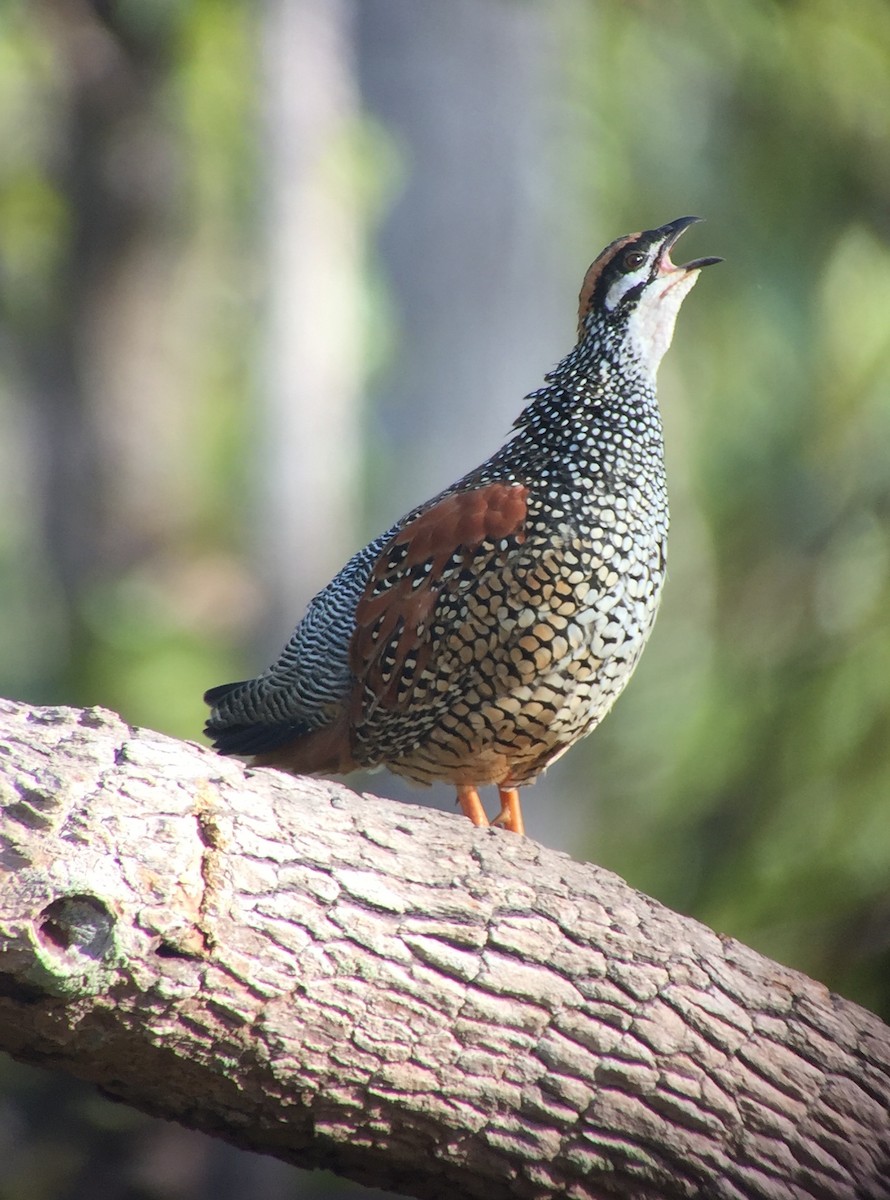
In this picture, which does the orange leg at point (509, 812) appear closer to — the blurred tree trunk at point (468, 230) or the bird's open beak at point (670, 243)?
the bird's open beak at point (670, 243)

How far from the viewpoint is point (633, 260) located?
4.54 metres

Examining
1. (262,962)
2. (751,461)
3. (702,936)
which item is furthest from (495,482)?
(751,461)

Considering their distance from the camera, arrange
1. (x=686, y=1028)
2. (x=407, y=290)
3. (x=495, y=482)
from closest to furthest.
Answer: (x=686, y=1028) → (x=495, y=482) → (x=407, y=290)

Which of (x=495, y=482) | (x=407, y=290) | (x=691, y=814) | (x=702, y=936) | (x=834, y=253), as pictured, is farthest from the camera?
(x=834, y=253)

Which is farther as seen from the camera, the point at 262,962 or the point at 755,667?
the point at 755,667

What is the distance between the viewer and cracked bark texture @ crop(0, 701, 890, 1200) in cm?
262

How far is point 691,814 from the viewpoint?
299 inches

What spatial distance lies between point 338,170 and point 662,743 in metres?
3.93

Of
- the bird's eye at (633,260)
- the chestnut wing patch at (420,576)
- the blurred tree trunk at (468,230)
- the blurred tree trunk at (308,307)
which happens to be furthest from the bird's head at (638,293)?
the blurred tree trunk at (308,307)

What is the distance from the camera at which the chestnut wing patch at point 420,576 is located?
14.1 feet

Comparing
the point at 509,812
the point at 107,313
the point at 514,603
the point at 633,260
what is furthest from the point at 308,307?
the point at 514,603

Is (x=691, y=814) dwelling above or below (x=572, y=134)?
below

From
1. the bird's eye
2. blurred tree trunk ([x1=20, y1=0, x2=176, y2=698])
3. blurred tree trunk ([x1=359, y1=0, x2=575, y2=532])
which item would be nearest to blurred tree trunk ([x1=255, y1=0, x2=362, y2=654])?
blurred tree trunk ([x1=20, y1=0, x2=176, y2=698])

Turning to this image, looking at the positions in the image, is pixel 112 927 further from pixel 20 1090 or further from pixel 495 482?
pixel 20 1090
